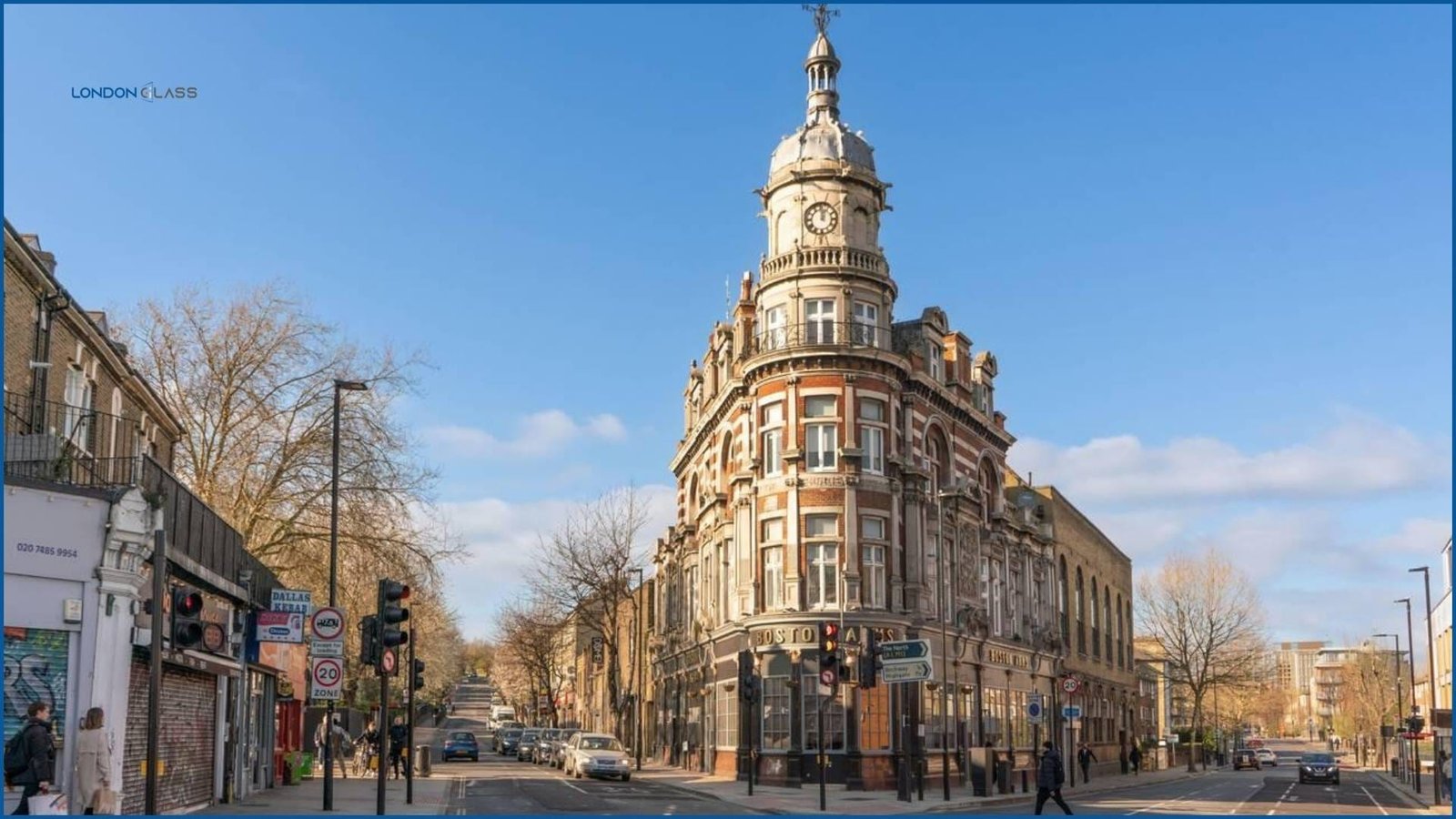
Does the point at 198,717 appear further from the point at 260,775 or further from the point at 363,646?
the point at 260,775

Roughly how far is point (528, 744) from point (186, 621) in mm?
52392

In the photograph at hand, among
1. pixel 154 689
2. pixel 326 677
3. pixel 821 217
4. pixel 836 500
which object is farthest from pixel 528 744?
pixel 154 689

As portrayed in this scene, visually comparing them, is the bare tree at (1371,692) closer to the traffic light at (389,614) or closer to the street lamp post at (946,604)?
the street lamp post at (946,604)

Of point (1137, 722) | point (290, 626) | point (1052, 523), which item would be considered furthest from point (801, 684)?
point (1137, 722)

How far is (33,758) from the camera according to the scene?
57.5ft

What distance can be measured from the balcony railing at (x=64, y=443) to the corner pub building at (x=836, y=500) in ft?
62.9

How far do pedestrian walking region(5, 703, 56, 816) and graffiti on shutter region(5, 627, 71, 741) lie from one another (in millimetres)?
1587

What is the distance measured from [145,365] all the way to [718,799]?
67.1 feet

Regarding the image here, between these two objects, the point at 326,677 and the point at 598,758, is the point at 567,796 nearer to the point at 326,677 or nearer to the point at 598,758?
the point at 598,758

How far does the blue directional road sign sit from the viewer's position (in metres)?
34.8

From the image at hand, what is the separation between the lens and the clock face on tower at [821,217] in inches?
1861

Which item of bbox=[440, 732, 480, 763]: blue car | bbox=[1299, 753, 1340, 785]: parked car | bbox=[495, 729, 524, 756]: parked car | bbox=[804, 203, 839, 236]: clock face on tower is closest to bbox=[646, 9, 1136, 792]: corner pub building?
bbox=[804, 203, 839, 236]: clock face on tower

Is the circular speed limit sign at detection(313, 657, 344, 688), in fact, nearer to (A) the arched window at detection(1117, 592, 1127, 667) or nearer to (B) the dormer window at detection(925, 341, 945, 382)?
(B) the dormer window at detection(925, 341, 945, 382)

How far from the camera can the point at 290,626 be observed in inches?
1076
